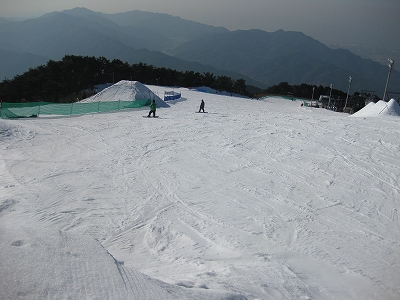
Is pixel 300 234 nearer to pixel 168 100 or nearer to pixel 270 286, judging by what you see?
pixel 270 286

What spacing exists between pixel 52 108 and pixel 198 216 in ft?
58.8

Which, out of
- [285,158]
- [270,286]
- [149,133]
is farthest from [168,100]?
[270,286]

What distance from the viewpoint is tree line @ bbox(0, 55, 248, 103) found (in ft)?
142

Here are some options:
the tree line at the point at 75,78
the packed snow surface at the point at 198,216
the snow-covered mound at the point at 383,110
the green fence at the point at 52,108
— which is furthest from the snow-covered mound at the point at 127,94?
the snow-covered mound at the point at 383,110

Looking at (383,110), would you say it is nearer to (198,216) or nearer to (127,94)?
(198,216)

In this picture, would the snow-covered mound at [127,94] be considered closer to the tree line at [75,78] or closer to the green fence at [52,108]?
the green fence at [52,108]

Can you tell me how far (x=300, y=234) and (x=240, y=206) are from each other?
5.88 ft

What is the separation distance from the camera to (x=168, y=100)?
32531 millimetres

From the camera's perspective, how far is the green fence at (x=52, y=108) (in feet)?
64.9

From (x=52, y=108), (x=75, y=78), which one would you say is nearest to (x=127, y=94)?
(x=52, y=108)

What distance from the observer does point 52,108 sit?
21.7 m

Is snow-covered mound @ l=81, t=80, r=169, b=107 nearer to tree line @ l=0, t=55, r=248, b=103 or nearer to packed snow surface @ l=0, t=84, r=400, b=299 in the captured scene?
tree line @ l=0, t=55, r=248, b=103

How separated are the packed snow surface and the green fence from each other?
189 inches

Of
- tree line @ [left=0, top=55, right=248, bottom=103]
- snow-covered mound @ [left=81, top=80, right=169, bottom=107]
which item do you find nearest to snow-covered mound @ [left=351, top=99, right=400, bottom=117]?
snow-covered mound @ [left=81, top=80, right=169, bottom=107]
